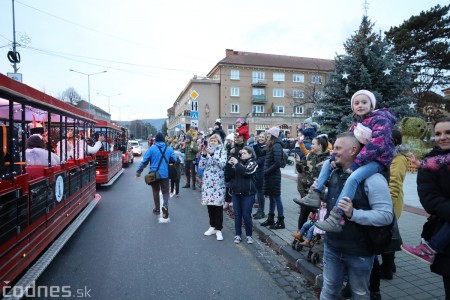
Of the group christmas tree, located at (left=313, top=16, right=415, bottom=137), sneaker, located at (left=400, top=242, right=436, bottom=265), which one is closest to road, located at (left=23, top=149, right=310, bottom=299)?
sneaker, located at (left=400, top=242, right=436, bottom=265)

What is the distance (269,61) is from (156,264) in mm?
52561

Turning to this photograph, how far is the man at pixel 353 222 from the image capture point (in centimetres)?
219

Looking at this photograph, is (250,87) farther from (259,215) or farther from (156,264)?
(156,264)

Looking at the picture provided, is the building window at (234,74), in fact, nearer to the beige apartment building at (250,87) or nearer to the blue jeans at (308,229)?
the beige apartment building at (250,87)

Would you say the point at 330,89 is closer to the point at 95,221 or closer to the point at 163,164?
the point at 163,164

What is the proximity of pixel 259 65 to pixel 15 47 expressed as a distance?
136ft

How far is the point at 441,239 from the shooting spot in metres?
2.19

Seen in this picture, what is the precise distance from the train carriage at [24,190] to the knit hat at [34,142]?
0.13m

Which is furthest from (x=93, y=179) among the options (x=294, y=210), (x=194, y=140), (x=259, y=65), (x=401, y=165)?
(x=259, y=65)

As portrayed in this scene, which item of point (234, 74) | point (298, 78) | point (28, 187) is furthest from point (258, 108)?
point (28, 187)

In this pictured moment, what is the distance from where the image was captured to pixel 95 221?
6.78m

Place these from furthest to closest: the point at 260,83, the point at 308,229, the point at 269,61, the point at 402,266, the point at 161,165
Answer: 1. the point at 269,61
2. the point at 260,83
3. the point at 161,165
4. the point at 308,229
5. the point at 402,266

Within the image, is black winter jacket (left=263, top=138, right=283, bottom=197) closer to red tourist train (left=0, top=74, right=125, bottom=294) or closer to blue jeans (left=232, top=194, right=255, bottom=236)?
blue jeans (left=232, top=194, right=255, bottom=236)

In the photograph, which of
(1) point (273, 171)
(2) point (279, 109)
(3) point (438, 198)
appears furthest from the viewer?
(2) point (279, 109)
